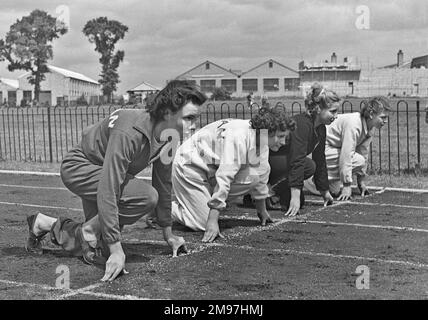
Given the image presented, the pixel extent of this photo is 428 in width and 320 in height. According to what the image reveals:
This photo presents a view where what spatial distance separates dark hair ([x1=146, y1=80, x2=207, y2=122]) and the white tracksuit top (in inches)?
59.8

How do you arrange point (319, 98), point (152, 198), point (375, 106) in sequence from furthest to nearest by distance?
point (375, 106) → point (319, 98) → point (152, 198)

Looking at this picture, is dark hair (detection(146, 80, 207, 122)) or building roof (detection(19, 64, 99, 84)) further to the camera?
building roof (detection(19, 64, 99, 84))

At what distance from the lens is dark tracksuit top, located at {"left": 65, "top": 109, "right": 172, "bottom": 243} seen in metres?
4.82

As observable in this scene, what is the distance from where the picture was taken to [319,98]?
814cm

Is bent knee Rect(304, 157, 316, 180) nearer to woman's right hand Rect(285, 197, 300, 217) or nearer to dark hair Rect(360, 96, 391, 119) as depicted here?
woman's right hand Rect(285, 197, 300, 217)

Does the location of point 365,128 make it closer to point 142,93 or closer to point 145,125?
point 145,125

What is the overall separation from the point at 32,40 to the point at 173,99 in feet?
141

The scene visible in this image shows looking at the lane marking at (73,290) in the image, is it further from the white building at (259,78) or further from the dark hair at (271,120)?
the white building at (259,78)

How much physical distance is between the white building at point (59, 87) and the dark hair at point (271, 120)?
70434 millimetres

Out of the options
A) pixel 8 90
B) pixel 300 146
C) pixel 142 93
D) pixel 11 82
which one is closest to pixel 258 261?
pixel 300 146

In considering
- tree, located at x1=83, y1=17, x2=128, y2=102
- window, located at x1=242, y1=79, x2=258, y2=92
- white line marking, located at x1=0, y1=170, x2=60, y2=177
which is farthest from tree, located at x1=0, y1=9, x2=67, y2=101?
window, located at x1=242, y1=79, x2=258, y2=92

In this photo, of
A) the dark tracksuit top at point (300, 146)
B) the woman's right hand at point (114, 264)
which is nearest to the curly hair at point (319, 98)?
the dark tracksuit top at point (300, 146)

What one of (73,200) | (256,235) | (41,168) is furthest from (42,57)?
(256,235)
